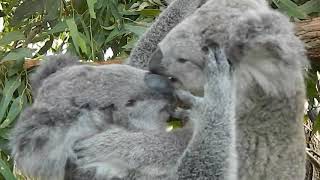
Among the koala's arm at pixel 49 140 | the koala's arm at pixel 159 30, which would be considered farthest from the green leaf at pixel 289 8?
the koala's arm at pixel 49 140

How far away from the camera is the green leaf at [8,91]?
2.90m

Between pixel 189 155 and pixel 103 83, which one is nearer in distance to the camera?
pixel 189 155

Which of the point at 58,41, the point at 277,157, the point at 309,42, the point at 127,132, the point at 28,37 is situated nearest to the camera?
the point at 127,132

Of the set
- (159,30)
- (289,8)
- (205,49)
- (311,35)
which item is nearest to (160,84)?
(205,49)

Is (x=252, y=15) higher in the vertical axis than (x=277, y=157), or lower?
higher

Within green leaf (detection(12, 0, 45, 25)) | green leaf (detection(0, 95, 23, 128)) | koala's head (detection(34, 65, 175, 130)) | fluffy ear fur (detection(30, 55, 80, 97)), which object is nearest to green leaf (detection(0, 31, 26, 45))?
green leaf (detection(12, 0, 45, 25))

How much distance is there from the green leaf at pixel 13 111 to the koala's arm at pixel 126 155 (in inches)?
43.0

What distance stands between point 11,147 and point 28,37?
150cm

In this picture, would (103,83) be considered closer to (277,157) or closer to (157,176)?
(157,176)

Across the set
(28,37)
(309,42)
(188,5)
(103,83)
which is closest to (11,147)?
(103,83)

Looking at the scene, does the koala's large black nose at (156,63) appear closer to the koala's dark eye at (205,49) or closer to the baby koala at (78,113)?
the baby koala at (78,113)

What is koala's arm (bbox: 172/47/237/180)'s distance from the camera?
1.60 meters

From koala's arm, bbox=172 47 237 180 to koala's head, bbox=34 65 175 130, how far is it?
4.0 inches

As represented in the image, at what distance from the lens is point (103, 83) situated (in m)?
1.84
